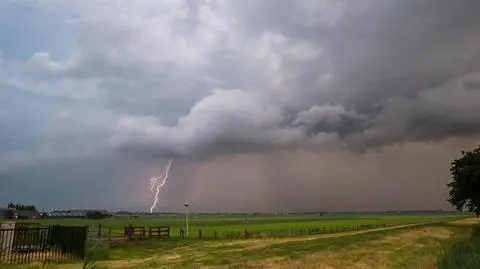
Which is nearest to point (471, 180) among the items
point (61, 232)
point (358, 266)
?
point (358, 266)

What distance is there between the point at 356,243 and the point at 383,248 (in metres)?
2.11

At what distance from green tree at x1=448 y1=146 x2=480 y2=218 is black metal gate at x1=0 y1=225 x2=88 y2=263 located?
51275 millimetres

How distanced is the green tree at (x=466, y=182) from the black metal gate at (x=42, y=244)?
168ft

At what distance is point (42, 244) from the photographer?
3167 cm

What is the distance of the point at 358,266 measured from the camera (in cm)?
2791

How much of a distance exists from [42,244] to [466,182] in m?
54.3

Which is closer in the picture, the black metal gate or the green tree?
the black metal gate

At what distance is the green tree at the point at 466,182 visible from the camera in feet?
208

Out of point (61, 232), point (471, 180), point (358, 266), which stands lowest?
point (358, 266)

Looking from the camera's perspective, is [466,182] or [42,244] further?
[466,182]

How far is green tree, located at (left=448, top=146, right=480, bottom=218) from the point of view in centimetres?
6325

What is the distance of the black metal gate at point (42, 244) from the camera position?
2972 cm

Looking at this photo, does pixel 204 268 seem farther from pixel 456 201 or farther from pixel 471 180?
pixel 456 201

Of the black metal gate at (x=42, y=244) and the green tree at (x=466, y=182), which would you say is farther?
the green tree at (x=466, y=182)
